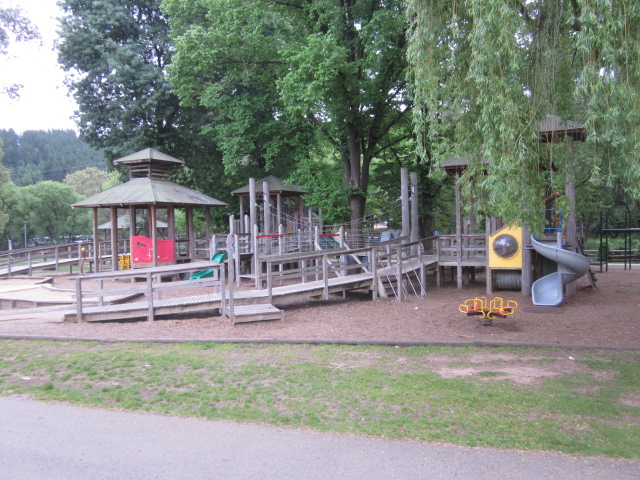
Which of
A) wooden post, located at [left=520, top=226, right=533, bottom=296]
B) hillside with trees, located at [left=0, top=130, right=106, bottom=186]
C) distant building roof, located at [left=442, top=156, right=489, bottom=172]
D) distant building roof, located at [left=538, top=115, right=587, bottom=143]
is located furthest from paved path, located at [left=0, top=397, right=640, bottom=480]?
hillside with trees, located at [left=0, top=130, right=106, bottom=186]

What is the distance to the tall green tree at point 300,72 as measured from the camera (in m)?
16.8

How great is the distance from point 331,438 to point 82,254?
68.4 feet

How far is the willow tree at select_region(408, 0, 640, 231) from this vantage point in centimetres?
696

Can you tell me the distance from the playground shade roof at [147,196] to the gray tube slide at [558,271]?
13495 millimetres

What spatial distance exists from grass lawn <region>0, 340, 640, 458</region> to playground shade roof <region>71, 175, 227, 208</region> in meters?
11.5

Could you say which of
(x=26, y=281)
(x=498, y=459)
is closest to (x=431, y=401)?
(x=498, y=459)

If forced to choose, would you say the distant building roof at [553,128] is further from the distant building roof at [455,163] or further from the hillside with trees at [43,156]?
the hillside with trees at [43,156]

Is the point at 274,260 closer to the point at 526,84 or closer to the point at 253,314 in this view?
the point at 253,314

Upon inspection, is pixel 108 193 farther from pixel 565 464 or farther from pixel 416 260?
pixel 565 464

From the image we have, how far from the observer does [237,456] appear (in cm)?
447

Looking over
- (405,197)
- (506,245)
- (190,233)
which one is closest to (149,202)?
(190,233)

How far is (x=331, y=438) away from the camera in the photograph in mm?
4812

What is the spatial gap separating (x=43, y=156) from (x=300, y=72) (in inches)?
4272

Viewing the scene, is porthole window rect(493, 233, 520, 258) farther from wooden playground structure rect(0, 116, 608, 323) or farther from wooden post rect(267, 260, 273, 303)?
wooden post rect(267, 260, 273, 303)
